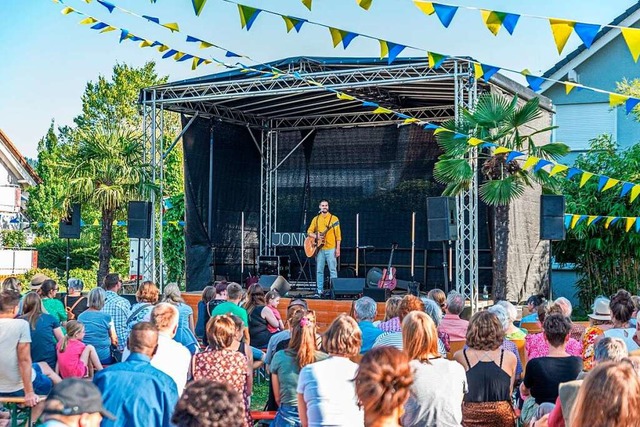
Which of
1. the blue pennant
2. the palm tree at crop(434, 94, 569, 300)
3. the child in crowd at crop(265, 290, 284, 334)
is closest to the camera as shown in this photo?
the blue pennant

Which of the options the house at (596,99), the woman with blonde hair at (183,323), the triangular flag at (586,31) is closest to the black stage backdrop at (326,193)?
the house at (596,99)

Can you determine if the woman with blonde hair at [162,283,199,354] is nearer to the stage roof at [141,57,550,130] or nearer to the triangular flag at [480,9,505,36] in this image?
the triangular flag at [480,9,505,36]

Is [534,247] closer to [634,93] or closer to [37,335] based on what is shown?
[634,93]

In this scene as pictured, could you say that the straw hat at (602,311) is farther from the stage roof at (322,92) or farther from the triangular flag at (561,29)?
the stage roof at (322,92)

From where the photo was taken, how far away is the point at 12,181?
33.8 m

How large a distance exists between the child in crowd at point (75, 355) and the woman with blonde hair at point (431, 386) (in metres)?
3.15

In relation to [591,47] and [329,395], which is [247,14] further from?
[591,47]

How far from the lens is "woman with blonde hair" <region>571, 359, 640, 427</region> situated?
97.0 inches

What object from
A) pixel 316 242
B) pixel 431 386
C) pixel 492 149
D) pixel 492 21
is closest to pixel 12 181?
pixel 316 242

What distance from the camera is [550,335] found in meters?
4.47

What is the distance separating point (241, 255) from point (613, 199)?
7.22m

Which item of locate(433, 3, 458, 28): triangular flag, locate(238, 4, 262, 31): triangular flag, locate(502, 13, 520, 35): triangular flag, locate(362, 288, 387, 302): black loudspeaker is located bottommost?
locate(362, 288, 387, 302): black loudspeaker

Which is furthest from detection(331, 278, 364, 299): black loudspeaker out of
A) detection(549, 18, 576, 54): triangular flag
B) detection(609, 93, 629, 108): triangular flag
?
detection(549, 18, 576, 54): triangular flag

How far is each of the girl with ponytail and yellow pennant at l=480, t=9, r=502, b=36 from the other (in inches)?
92.4
